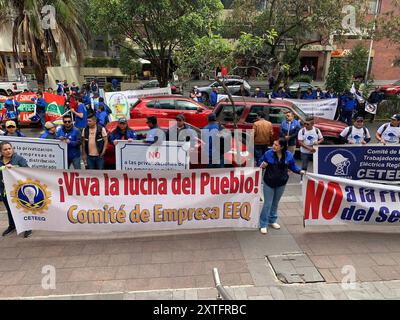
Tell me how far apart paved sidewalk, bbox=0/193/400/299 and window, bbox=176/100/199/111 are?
6489 mm

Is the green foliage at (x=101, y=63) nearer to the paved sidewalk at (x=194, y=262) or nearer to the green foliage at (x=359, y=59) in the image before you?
the green foliage at (x=359, y=59)

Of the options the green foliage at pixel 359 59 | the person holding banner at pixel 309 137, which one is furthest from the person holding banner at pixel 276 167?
the green foliage at pixel 359 59

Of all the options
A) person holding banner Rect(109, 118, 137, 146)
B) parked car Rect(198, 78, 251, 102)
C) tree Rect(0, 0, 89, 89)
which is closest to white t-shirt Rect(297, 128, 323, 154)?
person holding banner Rect(109, 118, 137, 146)

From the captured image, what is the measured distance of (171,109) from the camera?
37.2ft

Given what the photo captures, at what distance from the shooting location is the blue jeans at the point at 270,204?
531cm

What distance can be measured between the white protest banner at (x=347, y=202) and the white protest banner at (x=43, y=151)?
4.51m

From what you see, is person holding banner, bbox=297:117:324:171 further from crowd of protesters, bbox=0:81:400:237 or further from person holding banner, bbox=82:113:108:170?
person holding banner, bbox=82:113:108:170

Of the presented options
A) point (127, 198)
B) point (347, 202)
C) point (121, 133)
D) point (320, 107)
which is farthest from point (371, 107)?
point (127, 198)

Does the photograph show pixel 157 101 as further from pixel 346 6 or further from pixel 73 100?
pixel 346 6

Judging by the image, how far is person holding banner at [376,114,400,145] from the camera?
7.06 metres

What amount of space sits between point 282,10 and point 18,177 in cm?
1465

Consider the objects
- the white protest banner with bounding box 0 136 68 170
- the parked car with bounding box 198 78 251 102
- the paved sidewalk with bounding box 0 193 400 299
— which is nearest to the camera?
the paved sidewalk with bounding box 0 193 400 299
